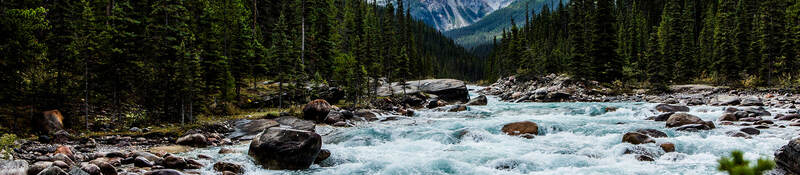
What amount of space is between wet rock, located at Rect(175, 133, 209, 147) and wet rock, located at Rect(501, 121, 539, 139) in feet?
38.3

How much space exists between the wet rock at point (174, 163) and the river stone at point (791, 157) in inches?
541

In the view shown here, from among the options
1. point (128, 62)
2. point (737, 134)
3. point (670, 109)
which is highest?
point (128, 62)

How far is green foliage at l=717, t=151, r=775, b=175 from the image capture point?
2420mm

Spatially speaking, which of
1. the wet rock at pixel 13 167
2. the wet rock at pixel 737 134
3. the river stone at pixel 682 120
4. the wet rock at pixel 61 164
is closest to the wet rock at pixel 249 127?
the wet rock at pixel 61 164

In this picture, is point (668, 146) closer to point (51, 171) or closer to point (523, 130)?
point (523, 130)

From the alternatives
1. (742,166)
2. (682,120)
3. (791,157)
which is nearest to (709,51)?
(682,120)

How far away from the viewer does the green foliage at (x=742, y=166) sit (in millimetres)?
2420

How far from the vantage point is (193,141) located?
13.6 metres

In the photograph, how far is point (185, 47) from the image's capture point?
18.4 m

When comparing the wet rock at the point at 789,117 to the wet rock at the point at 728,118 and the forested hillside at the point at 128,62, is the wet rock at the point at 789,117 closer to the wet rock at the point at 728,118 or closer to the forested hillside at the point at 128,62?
the wet rock at the point at 728,118

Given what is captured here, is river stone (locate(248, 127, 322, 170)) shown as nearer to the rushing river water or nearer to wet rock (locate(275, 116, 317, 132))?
the rushing river water

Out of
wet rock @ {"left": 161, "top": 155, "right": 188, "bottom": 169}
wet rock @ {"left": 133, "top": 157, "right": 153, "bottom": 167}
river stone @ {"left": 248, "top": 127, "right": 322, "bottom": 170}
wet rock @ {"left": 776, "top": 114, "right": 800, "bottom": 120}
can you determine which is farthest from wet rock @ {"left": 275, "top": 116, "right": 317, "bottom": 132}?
wet rock @ {"left": 776, "top": 114, "right": 800, "bottom": 120}

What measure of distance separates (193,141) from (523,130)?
12.6m

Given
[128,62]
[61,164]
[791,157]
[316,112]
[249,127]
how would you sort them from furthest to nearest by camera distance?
[316,112] < [128,62] < [249,127] < [61,164] < [791,157]
